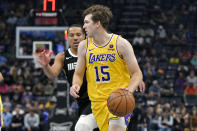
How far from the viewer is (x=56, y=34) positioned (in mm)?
13367

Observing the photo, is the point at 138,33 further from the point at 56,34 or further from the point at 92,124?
the point at 92,124

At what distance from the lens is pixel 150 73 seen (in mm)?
18047

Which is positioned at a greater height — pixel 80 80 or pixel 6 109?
pixel 80 80

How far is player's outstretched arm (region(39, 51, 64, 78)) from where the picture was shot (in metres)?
5.79

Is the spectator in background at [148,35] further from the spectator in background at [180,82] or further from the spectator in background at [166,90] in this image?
the spectator in background at [166,90]

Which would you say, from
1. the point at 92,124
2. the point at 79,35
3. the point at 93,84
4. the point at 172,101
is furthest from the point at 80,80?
the point at 172,101

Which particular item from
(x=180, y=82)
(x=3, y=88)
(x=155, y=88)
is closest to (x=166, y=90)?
(x=155, y=88)

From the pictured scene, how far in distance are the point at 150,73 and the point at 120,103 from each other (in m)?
13.2

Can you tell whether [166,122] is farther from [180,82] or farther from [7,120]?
[7,120]

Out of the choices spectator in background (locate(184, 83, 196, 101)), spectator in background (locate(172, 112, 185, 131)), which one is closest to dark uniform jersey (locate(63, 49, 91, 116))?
spectator in background (locate(172, 112, 185, 131))

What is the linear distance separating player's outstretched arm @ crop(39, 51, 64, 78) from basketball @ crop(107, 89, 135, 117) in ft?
4.10

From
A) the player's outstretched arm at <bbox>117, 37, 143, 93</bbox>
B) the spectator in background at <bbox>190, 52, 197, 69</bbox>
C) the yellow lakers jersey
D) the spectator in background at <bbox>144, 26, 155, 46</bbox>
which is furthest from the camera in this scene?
the spectator in background at <bbox>144, 26, 155, 46</bbox>

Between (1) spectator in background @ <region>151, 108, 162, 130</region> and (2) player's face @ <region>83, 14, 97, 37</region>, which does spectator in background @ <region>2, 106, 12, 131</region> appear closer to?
(1) spectator in background @ <region>151, 108, 162, 130</region>

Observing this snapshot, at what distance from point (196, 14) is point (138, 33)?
160 inches
